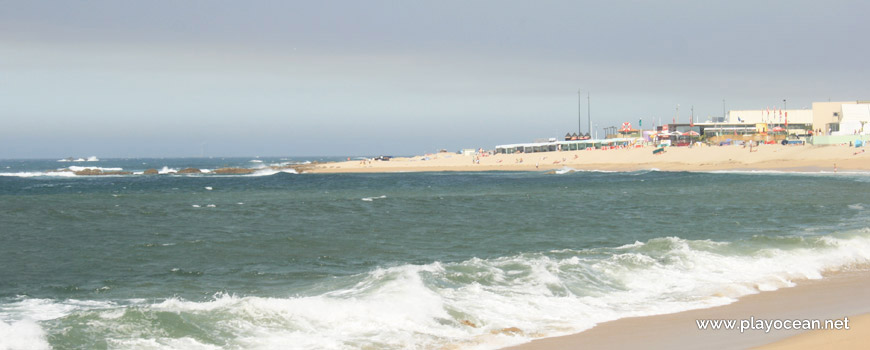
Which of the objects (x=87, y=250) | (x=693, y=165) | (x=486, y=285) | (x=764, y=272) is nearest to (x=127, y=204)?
(x=87, y=250)

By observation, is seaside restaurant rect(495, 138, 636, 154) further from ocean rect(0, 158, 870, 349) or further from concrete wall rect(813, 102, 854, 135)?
ocean rect(0, 158, 870, 349)

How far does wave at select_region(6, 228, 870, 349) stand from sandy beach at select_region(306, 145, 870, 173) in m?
45.3

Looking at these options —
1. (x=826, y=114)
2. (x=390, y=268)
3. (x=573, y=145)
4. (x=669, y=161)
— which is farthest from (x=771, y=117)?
(x=390, y=268)

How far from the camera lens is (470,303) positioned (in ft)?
35.3

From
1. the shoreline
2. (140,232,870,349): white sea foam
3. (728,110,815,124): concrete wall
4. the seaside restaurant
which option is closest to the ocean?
(140,232,870,349): white sea foam

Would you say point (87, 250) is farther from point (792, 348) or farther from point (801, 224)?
point (801, 224)

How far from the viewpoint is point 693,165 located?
66.0m

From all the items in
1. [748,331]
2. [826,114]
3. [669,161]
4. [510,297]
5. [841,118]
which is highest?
[826,114]

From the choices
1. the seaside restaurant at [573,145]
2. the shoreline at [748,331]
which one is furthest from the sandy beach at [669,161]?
the shoreline at [748,331]

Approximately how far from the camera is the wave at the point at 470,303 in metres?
9.13

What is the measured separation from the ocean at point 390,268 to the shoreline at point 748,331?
0.41 meters

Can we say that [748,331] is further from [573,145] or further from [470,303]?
[573,145]

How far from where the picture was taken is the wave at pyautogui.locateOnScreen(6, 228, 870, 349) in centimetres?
913

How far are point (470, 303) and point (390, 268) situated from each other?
10.5ft
